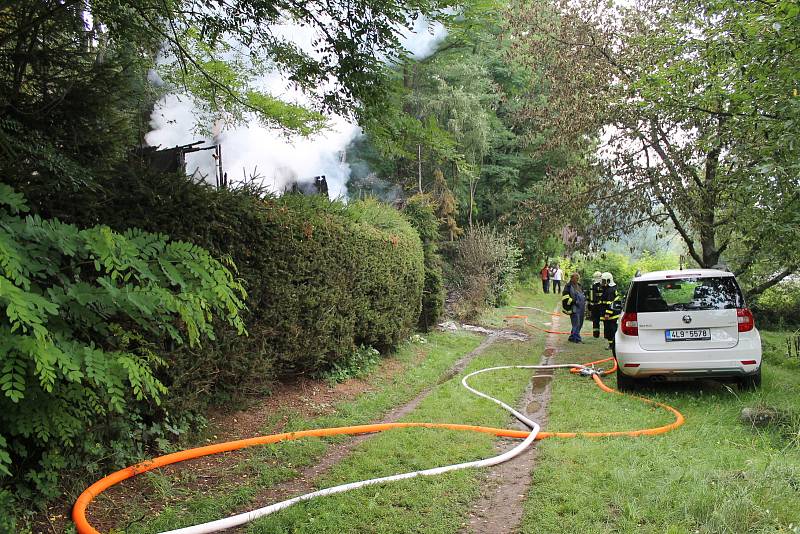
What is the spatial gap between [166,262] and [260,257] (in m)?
3.19

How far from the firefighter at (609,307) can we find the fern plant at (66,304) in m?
9.89

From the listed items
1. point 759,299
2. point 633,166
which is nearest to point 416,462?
point 633,166

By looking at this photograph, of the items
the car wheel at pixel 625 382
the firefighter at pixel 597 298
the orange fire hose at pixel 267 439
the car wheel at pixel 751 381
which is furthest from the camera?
the firefighter at pixel 597 298

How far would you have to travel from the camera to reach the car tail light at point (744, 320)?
6758mm

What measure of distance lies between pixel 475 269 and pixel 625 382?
10707mm

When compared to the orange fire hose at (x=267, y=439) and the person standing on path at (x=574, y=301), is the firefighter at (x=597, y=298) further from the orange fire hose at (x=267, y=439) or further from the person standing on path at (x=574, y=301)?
the orange fire hose at (x=267, y=439)

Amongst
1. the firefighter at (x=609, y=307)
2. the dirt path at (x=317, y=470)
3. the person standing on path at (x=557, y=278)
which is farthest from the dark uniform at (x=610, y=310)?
the person standing on path at (x=557, y=278)

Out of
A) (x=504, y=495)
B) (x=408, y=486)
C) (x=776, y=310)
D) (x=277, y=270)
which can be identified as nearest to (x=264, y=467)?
(x=408, y=486)

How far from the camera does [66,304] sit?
2.65m

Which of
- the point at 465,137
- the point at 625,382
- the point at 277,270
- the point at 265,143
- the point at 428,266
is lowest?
the point at 625,382

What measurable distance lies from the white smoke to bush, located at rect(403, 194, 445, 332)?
8.53ft

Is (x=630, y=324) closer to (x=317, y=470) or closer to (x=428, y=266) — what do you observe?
(x=317, y=470)

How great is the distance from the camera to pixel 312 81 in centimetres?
514

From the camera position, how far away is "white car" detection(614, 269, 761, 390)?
675cm
